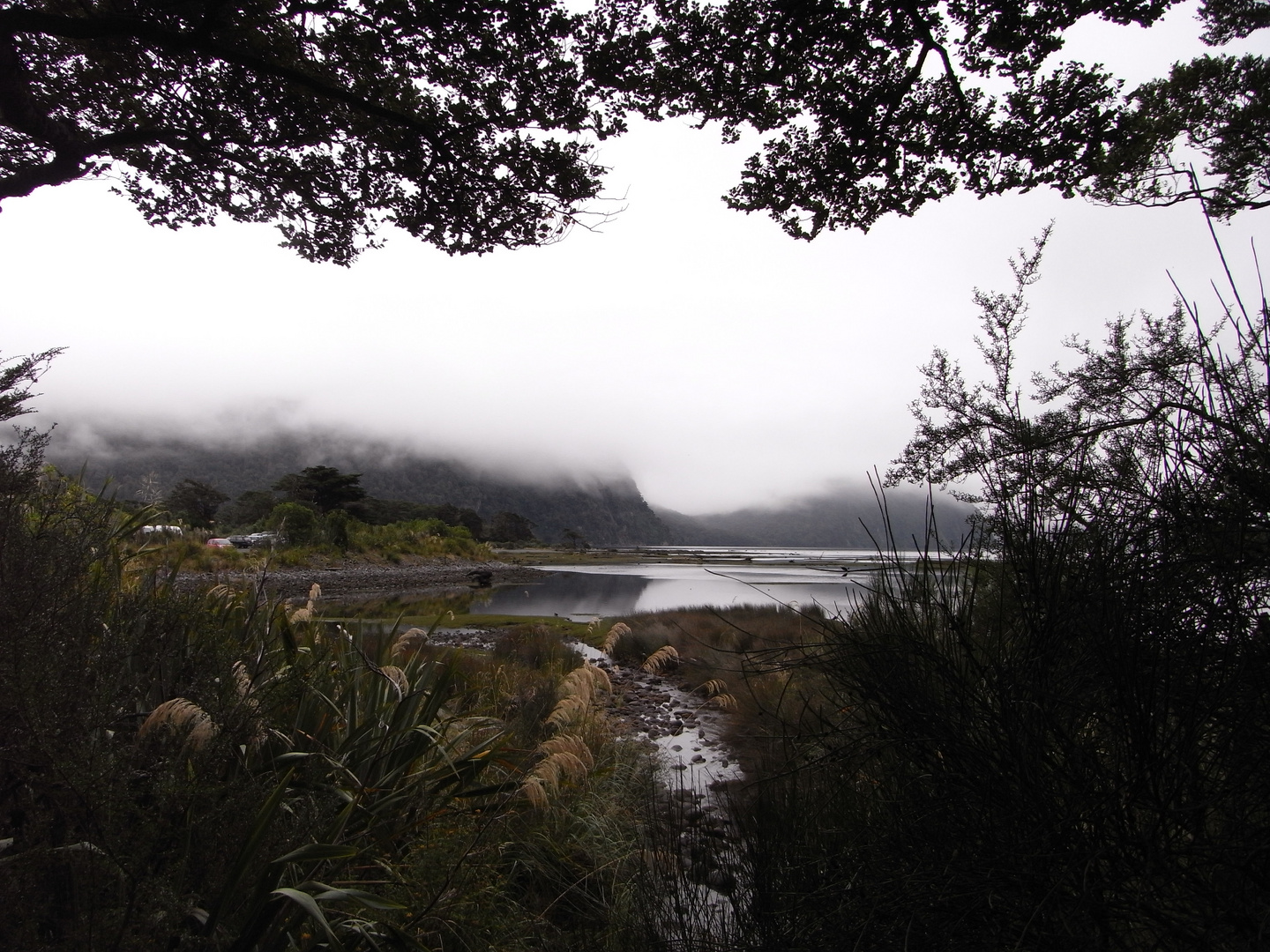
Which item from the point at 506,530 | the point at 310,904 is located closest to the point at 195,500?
the point at 506,530

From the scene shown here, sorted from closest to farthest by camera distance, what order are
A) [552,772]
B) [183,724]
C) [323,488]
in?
1. [183,724]
2. [552,772]
3. [323,488]

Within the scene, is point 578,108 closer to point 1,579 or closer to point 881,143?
point 881,143

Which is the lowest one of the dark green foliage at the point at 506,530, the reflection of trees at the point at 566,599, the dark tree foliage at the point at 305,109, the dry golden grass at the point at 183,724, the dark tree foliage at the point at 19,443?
the dark green foliage at the point at 506,530

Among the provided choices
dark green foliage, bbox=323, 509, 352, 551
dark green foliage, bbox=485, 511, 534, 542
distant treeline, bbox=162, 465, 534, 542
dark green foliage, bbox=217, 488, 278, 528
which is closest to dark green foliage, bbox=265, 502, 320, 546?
dark green foliage, bbox=323, 509, 352, 551

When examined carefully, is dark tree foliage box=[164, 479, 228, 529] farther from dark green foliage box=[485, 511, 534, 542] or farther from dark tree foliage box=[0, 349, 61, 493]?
dark tree foliage box=[0, 349, 61, 493]

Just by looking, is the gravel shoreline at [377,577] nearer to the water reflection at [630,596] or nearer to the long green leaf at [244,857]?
the water reflection at [630,596]

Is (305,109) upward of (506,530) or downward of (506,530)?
upward

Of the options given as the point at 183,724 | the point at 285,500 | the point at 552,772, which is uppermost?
the point at 183,724

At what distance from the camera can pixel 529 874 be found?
11.3 ft

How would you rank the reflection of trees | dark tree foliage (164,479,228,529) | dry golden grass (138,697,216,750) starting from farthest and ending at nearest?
dark tree foliage (164,479,228,529) → the reflection of trees → dry golden grass (138,697,216,750)

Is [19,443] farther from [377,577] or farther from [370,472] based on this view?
[370,472]

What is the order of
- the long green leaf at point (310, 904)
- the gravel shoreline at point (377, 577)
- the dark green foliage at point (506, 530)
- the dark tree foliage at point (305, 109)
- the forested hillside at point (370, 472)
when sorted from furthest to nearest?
the forested hillside at point (370, 472), the dark green foliage at point (506, 530), the gravel shoreline at point (377, 577), the dark tree foliage at point (305, 109), the long green leaf at point (310, 904)

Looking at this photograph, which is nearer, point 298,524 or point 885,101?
point 885,101

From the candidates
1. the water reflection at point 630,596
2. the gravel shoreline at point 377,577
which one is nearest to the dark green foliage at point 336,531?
the gravel shoreline at point 377,577
